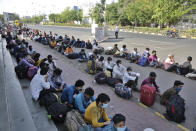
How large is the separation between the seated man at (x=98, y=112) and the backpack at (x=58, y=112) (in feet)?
2.29

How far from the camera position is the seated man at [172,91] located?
454 centimetres

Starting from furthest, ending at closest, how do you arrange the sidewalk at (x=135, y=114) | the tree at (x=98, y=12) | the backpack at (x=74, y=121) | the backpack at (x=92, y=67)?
the tree at (x=98, y=12), the backpack at (x=92, y=67), the sidewalk at (x=135, y=114), the backpack at (x=74, y=121)

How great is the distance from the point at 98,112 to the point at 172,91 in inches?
100

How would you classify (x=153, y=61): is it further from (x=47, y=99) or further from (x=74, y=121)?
(x=74, y=121)

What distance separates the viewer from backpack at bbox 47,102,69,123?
3.92 m

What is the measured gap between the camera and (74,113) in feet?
12.2

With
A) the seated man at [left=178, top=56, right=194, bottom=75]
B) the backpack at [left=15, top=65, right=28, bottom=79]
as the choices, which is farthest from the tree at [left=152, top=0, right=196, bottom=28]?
the backpack at [left=15, top=65, right=28, bottom=79]

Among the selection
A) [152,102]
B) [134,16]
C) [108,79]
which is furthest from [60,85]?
[134,16]

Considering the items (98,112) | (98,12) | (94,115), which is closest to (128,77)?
(98,112)

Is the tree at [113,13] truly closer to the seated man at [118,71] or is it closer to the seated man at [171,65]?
the seated man at [171,65]

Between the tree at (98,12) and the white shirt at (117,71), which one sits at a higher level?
the tree at (98,12)

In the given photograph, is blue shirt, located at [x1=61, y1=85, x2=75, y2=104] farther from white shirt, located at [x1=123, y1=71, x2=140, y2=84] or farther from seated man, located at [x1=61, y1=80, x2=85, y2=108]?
white shirt, located at [x1=123, y1=71, x2=140, y2=84]

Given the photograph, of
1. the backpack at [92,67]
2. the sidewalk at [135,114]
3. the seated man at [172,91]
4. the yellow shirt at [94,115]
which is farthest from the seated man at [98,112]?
the backpack at [92,67]

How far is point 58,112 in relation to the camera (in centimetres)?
391
